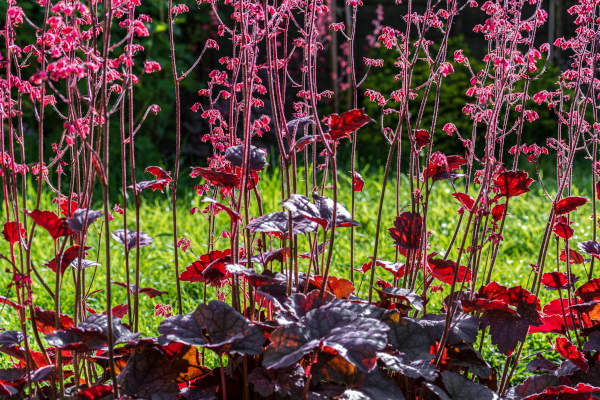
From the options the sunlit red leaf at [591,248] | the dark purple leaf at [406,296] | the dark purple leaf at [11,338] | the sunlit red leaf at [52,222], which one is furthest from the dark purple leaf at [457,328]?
the dark purple leaf at [11,338]

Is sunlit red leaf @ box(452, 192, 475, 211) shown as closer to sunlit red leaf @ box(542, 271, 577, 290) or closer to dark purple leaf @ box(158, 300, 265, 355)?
sunlit red leaf @ box(542, 271, 577, 290)

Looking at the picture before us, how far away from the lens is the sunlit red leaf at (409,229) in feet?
5.77

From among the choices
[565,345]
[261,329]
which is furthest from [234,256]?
[565,345]

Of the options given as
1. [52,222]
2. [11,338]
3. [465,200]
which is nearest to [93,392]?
[11,338]

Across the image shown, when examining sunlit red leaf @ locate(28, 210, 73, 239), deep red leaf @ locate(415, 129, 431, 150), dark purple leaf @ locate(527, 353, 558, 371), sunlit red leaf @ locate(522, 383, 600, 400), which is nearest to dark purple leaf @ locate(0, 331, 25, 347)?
sunlit red leaf @ locate(28, 210, 73, 239)

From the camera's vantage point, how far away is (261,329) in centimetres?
154

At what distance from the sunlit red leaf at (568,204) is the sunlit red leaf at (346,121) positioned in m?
0.61

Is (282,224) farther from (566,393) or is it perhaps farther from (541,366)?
(541,366)

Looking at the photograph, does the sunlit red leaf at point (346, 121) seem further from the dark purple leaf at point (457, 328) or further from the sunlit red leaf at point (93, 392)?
the sunlit red leaf at point (93, 392)

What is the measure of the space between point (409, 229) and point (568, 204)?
0.41 meters

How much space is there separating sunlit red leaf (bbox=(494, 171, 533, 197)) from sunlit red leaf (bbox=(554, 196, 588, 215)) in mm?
121

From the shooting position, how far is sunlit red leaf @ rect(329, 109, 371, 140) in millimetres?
1488

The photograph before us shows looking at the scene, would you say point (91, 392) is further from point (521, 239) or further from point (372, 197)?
point (372, 197)

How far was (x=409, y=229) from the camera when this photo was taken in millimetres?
1759
